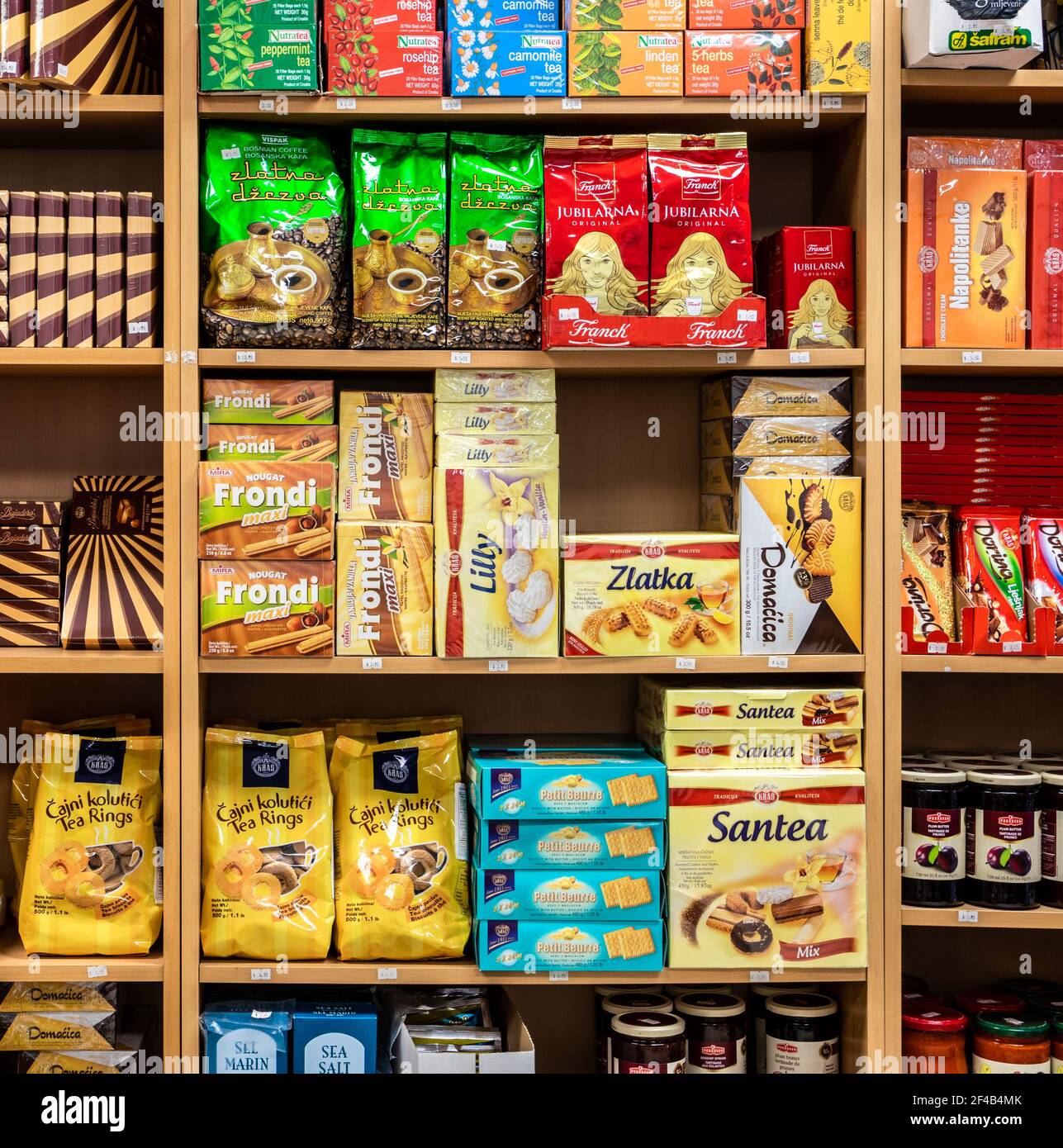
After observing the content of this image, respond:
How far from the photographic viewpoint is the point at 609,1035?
252 cm

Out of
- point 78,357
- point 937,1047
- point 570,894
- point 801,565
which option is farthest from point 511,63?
point 937,1047

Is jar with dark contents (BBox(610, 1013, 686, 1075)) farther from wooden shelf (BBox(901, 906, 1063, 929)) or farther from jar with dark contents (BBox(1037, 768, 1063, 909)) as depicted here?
jar with dark contents (BBox(1037, 768, 1063, 909))

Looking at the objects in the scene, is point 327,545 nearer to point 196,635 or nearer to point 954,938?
point 196,635

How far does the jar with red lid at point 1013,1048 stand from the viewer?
2.46 m

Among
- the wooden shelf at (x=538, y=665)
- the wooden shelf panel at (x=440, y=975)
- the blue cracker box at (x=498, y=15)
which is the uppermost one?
the blue cracker box at (x=498, y=15)

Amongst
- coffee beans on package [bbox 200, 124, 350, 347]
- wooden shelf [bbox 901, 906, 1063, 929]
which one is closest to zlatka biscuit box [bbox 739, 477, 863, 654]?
wooden shelf [bbox 901, 906, 1063, 929]

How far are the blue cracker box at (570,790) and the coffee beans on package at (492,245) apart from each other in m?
0.90

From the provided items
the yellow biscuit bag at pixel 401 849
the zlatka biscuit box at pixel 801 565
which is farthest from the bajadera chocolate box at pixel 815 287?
the yellow biscuit bag at pixel 401 849

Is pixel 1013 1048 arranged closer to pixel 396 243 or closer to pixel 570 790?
pixel 570 790

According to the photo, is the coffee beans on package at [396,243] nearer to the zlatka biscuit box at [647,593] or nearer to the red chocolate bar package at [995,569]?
the zlatka biscuit box at [647,593]
